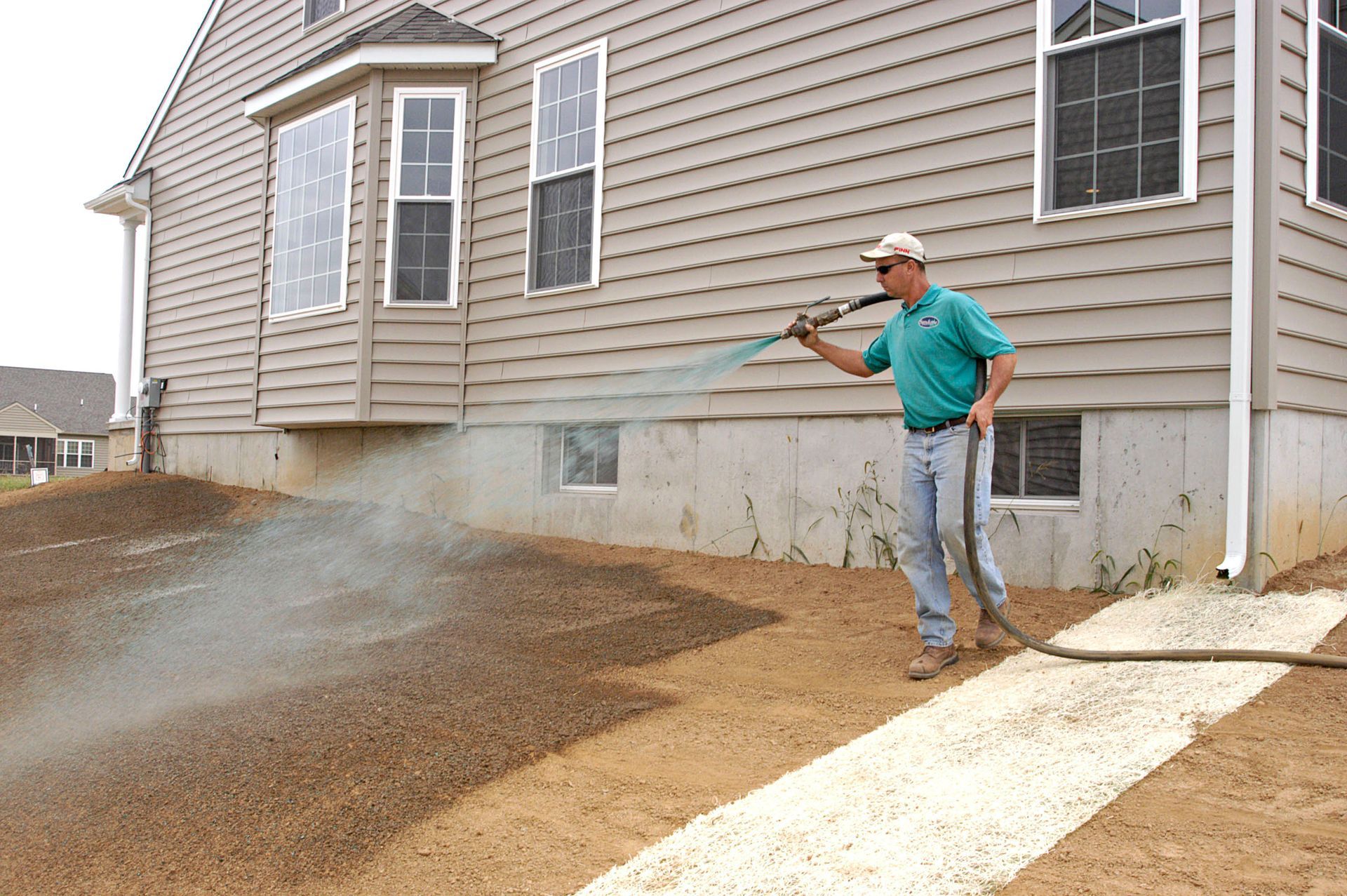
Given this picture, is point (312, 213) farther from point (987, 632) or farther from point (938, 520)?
point (987, 632)

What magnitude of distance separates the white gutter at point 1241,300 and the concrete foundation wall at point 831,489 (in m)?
0.15

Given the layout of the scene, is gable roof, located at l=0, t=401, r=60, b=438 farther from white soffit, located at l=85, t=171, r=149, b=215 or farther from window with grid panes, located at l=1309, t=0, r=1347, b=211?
window with grid panes, located at l=1309, t=0, r=1347, b=211

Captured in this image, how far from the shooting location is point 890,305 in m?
7.32

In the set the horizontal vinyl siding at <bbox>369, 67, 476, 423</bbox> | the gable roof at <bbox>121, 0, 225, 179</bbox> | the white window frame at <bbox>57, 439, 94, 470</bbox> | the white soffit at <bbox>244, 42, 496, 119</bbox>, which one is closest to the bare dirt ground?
the horizontal vinyl siding at <bbox>369, 67, 476, 423</bbox>

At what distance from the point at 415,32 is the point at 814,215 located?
527 centimetres

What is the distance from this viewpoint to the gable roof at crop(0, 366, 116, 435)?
4428 cm

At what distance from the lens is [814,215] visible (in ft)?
25.2

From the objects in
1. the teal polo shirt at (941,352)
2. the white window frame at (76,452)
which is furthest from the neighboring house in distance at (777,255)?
the white window frame at (76,452)

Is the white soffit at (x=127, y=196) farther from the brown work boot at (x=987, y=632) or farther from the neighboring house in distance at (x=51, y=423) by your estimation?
the neighboring house in distance at (x=51, y=423)

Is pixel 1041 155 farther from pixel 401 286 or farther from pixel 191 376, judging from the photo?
pixel 191 376

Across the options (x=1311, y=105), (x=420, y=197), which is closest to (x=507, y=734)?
(x=1311, y=105)

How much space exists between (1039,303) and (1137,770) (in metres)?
3.59

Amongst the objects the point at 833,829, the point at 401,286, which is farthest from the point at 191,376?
the point at 833,829

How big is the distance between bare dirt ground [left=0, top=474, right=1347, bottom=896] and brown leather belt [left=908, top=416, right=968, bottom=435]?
112 cm
